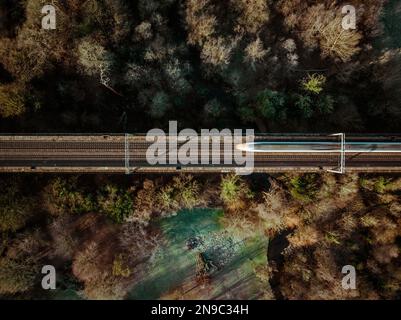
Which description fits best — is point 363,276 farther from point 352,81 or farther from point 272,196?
point 352,81

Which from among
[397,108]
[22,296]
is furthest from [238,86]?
[22,296]

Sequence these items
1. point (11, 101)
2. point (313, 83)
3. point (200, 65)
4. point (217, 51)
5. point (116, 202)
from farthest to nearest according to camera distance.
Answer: point (200, 65), point (313, 83), point (217, 51), point (116, 202), point (11, 101)

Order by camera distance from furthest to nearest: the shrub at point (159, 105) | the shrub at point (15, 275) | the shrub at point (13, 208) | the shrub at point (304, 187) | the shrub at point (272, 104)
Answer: the shrub at point (272, 104) < the shrub at point (304, 187) < the shrub at point (159, 105) < the shrub at point (15, 275) < the shrub at point (13, 208)

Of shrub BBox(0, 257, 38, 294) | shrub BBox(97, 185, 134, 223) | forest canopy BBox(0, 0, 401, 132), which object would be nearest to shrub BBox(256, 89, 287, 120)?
forest canopy BBox(0, 0, 401, 132)

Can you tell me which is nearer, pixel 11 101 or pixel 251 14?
pixel 11 101

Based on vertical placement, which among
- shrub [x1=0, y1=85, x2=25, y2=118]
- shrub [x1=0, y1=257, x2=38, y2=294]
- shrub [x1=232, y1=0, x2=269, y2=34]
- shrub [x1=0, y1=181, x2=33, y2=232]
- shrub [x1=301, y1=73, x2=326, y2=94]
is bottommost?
shrub [x1=0, y1=257, x2=38, y2=294]

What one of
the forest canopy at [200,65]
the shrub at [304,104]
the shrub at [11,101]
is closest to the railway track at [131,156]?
the forest canopy at [200,65]

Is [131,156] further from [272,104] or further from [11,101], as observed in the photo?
[272,104]

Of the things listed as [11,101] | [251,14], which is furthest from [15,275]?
[251,14]

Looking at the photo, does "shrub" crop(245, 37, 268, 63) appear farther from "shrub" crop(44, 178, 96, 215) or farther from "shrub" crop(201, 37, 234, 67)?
"shrub" crop(44, 178, 96, 215)

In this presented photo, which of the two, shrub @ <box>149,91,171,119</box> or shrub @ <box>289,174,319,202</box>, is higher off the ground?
shrub @ <box>149,91,171,119</box>

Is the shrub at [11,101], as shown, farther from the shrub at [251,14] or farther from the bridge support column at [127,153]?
the shrub at [251,14]
